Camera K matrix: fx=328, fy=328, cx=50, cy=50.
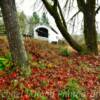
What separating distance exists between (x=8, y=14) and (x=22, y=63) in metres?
1.69

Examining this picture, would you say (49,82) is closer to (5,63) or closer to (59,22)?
(5,63)

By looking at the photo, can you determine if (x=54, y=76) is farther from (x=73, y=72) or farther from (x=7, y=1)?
(x=7, y=1)

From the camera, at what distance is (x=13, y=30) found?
424 inches

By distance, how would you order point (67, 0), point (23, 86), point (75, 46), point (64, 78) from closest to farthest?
point (23, 86)
point (64, 78)
point (67, 0)
point (75, 46)

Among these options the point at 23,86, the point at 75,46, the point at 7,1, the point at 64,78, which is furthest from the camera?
the point at 75,46

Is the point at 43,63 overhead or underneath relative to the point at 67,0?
underneath

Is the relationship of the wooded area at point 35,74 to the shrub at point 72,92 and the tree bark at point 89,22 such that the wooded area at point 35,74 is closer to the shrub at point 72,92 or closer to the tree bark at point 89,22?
the shrub at point 72,92

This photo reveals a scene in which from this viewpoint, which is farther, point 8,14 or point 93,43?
point 93,43

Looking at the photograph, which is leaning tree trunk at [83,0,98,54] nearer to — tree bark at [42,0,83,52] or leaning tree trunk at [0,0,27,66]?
tree bark at [42,0,83,52]

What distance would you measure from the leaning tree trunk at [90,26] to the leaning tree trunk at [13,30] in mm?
8633

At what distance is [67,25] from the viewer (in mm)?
19891

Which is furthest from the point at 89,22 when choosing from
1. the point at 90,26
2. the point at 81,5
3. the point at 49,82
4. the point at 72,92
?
the point at 72,92

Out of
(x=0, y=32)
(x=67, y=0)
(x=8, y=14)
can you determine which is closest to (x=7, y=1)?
(x=8, y=14)

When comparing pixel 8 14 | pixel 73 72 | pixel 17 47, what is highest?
pixel 8 14
